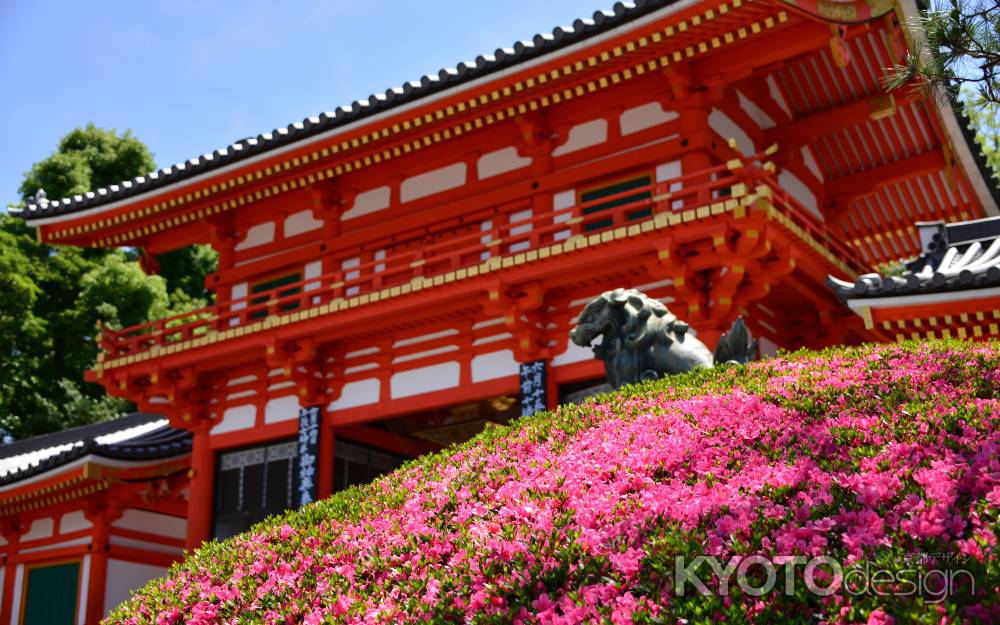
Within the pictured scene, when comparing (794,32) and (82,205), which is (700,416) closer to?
(794,32)

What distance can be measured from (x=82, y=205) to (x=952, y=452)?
1537 centimetres

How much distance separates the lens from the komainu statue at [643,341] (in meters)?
7.86

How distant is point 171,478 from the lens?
17453mm

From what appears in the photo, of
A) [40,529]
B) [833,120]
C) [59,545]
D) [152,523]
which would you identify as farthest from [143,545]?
[833,120]

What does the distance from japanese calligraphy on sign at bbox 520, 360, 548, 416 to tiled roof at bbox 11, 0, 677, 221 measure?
13.0 ft

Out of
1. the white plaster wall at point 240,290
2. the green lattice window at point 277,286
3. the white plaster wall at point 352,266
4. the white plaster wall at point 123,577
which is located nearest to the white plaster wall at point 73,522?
the white plaster wall at point 123,577

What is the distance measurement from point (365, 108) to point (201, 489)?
6983 millimetres

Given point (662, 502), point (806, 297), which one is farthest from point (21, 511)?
point (662, 502)

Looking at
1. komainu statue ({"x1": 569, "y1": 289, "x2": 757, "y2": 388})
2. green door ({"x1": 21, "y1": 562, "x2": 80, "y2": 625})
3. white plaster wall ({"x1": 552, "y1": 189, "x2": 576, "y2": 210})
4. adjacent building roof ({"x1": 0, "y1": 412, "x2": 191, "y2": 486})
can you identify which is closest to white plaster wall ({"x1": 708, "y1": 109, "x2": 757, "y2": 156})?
white plaster wall ({"x1": 552, "y1": 189, "x2": 576, "y2": 210})

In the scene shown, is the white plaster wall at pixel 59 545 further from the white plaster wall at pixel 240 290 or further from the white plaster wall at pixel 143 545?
the white plaster wall at pixel 240 290

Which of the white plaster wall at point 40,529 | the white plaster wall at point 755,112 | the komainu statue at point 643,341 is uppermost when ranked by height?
the white plaster wall at point 755,112

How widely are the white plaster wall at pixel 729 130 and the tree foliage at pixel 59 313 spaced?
62.6ft

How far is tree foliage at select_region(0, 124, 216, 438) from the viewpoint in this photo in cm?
2650

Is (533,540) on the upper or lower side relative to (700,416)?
lower
